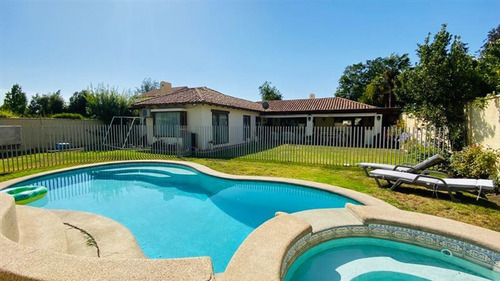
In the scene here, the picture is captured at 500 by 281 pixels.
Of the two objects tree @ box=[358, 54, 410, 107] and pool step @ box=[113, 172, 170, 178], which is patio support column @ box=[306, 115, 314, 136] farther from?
pool step @ box=[113, 172, 170, 178]

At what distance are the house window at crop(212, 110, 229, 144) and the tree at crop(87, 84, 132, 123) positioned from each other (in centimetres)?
917

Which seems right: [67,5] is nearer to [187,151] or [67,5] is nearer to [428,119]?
[187,151]

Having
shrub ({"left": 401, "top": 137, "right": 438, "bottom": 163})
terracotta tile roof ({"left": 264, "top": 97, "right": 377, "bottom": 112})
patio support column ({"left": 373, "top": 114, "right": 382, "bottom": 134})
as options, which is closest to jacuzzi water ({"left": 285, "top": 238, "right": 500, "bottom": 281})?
shrub ({"left": 401, "top": 137, "right": 438, "bottom": 163})

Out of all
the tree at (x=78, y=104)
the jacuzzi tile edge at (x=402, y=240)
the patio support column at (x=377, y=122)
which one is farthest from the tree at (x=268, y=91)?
the jacuzzi tile edge at (x=402, y=240)

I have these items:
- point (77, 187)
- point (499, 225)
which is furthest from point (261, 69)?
point (499, 225)

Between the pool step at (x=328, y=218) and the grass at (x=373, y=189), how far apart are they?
174cm

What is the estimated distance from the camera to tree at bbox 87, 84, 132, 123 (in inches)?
803

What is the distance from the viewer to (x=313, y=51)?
1945cm

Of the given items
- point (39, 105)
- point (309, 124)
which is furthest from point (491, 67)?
point (39, 105)

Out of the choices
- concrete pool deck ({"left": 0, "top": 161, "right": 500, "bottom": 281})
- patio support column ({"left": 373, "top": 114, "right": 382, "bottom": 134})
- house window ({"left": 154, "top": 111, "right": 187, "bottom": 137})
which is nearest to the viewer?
concrete pool deck ({"left": 0, "top": 161, "right": 500, "bottom": 281})

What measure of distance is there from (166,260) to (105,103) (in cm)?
2260

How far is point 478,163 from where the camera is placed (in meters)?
6.89

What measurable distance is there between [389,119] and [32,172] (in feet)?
86.5

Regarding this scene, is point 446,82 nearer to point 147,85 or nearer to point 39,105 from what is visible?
point 39,105
